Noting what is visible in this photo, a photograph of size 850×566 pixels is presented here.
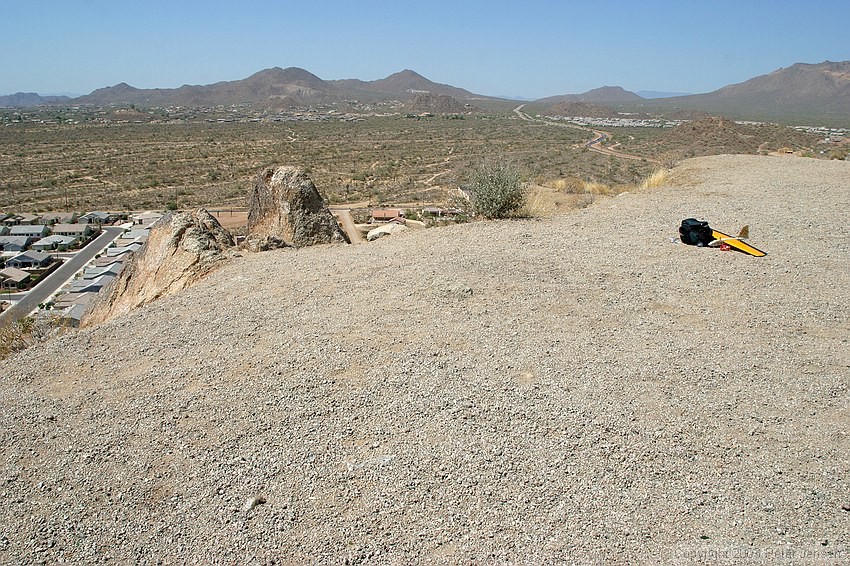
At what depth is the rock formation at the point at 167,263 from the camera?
32.0 ft

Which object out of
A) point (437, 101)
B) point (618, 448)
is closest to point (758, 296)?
point (618, 448)

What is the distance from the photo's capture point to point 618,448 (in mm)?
4863

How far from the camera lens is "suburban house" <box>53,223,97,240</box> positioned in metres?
32.5

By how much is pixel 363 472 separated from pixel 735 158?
764 inches

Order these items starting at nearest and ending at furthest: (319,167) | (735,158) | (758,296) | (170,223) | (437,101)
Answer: (758,296) → (170,223) → (735,158) → (319,167) → (437,101)

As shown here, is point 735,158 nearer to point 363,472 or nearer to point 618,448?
point 618,448

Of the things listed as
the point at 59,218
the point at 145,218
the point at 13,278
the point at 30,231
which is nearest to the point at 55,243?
the point at 30,231

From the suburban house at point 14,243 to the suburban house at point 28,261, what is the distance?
210cm

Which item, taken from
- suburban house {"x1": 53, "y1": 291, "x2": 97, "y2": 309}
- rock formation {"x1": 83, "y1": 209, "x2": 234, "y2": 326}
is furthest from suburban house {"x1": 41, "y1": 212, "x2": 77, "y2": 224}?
rock formation {"x1": 83, "y1": 209, "x2": 234, "y2": 326}

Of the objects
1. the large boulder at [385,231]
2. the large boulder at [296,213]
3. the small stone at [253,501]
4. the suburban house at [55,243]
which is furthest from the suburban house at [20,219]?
the small stone at [253,501]

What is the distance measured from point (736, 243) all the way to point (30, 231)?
3522 cm

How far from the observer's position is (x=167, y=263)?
10.2m

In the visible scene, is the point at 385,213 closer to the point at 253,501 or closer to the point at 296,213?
the point at 296,213

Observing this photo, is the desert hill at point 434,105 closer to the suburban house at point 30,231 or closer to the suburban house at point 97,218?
the suburban house at point 97,218
